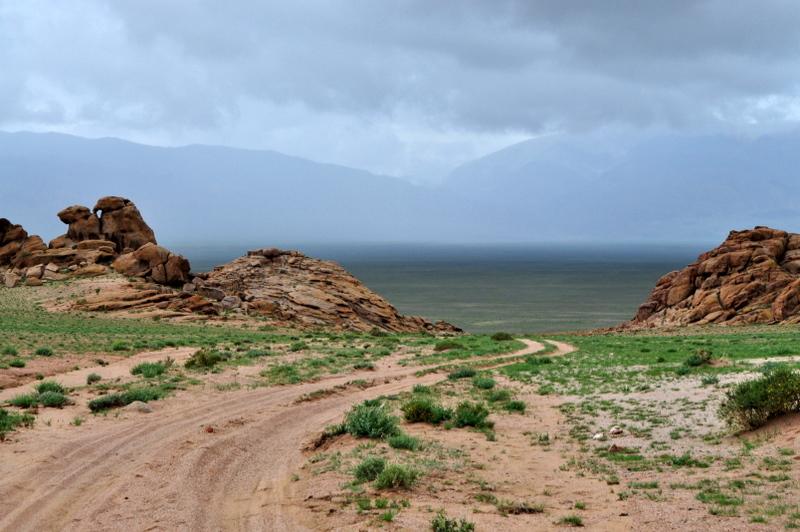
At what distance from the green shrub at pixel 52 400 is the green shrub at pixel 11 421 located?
139 cm

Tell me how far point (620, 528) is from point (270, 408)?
12553 mm

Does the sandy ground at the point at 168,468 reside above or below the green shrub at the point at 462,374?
above

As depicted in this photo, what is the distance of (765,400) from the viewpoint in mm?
13531

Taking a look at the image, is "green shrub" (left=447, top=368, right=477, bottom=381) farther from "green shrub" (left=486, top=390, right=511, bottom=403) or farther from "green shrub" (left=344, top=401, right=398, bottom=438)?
"green shrub" (left=344, top=401, right=398, bottom=438)

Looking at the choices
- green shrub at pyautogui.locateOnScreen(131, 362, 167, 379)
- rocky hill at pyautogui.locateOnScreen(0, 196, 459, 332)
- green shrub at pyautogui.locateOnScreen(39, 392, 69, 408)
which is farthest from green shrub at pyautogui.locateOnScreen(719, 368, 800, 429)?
rocky hill at pyautogui.locateOnScreen(0, 196, 459, 332)

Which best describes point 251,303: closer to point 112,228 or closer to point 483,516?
point 112,228

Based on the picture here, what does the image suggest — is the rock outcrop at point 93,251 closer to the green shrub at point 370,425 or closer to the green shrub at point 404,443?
the green shrub at point 370,425

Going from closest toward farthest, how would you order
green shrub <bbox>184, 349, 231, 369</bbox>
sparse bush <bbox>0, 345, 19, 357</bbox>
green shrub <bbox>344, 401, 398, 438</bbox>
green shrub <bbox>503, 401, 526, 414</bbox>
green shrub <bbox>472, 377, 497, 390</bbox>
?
green shrub <bbox>344, 401, 398, 438</bbox>, green shrub <bbox>503, 401, 526, 414</bbox>, green shrub <bbox>472, 377, 497, 390</bbox>, green shrub <bbox>184, 349, 231, 369</bbox>, sparse bush <bbox>0, 345, 19, 357</bbox>

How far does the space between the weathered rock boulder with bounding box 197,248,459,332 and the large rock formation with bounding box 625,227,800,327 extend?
961 inches

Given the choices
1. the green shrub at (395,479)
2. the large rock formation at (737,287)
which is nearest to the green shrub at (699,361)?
the green shrub at (395,479)

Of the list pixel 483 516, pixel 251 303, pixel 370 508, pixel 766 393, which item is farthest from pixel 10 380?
pixel 251 303

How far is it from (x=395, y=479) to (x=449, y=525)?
2.19 metres

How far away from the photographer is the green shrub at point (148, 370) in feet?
77.9

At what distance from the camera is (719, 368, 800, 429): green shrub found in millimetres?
13445
